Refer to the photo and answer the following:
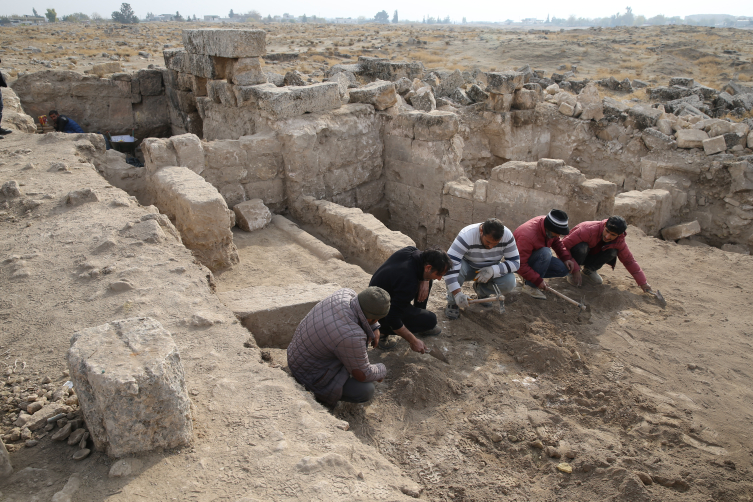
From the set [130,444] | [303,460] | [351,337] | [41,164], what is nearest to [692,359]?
[351,337]

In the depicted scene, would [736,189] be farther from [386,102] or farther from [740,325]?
[386,102]

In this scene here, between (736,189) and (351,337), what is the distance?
8185 millimetres

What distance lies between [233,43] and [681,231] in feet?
24.7

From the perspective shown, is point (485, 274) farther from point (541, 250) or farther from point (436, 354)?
point (436, 354)

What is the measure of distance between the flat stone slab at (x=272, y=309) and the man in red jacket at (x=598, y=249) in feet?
9.47

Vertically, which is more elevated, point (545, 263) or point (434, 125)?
point (434, 125)

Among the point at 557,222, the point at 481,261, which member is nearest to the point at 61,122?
the point at 481,261

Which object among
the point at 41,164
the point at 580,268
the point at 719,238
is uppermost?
the point at 41,164

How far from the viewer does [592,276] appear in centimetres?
580

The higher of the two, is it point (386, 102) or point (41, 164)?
point (386, 102)

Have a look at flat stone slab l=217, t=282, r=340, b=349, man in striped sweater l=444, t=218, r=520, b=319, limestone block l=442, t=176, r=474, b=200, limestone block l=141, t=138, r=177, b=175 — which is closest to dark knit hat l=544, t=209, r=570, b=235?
man in striped sweater l=444, t=218, r=520, b=319

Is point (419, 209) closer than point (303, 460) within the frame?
No

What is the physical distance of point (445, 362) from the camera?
4367 mm

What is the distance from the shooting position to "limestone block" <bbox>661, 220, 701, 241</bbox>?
Answer: 791cm
